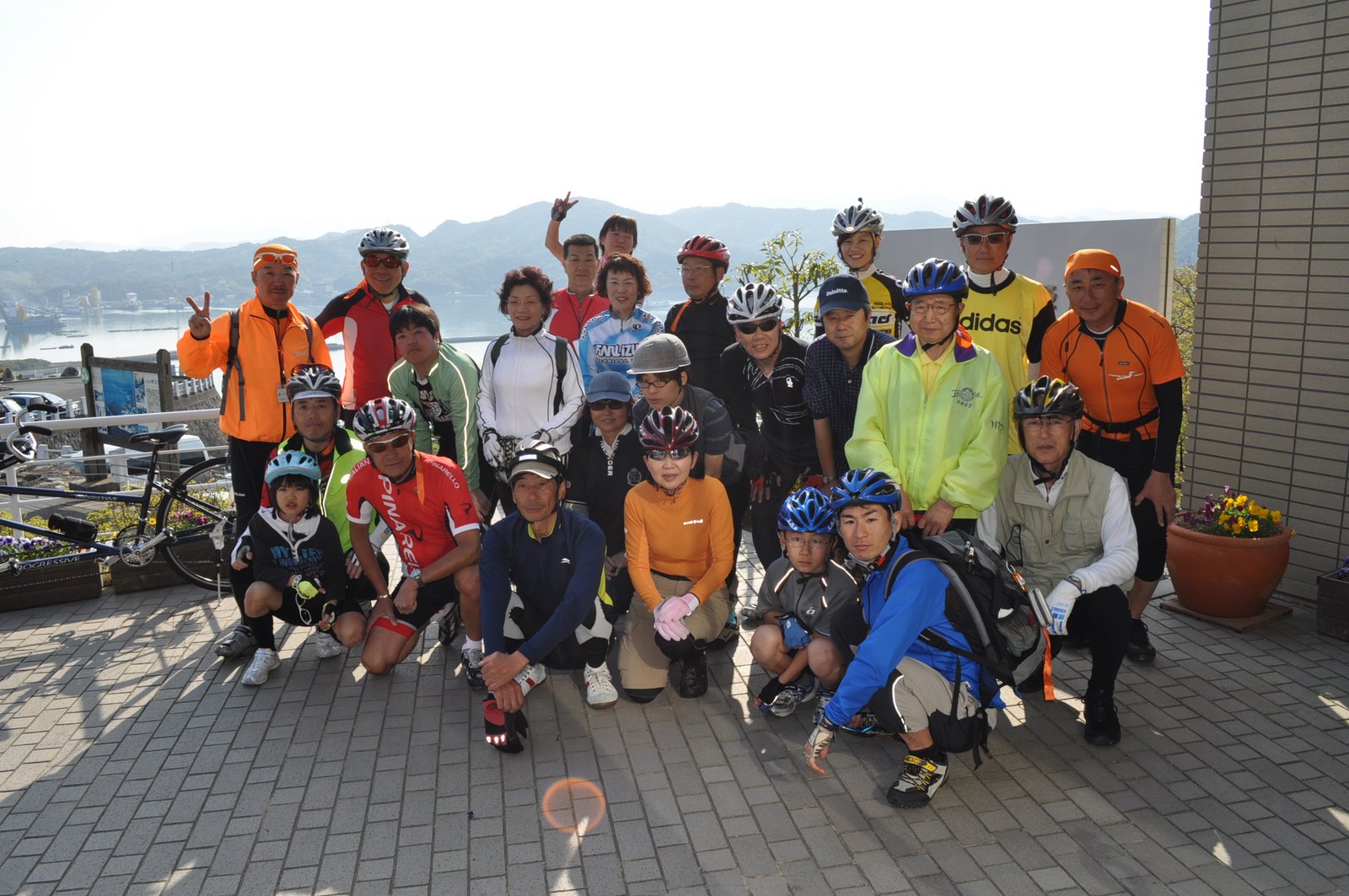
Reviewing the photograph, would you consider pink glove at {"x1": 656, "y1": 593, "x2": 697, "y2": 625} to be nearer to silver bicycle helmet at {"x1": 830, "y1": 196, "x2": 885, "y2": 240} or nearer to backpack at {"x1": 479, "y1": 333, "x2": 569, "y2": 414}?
backpack at {"x1": 479, "y1": 333, "x2": 569, "y2": 414}

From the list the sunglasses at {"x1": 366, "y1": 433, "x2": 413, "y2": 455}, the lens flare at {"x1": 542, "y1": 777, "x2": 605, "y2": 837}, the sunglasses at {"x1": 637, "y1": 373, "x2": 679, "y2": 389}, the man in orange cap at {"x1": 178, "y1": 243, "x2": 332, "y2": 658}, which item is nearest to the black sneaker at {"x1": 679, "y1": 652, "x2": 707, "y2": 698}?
the lens flare at {"x1": 542, "y1": 777, "x2": 605, "y2": 837}

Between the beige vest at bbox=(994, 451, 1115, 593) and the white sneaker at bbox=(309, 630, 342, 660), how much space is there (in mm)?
4109

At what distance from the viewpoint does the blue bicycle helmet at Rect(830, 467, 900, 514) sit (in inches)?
162

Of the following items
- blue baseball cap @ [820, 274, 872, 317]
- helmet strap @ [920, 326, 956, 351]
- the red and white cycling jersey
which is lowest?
the red and white cycling jersey

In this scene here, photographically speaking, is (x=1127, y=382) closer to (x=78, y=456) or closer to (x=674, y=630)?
(x=674, y=630)

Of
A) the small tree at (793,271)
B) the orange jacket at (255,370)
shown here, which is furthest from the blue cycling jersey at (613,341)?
the small tree at (793,271)

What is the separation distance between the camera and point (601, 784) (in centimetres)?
424

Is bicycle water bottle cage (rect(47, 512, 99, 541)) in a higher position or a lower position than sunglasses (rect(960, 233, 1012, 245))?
lower

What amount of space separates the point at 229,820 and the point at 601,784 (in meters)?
1.66

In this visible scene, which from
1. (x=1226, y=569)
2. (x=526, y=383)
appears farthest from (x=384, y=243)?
Result: (x=1226, y=569)

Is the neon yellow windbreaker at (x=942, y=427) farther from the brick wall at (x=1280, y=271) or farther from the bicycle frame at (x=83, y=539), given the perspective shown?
the bicycle frame at (x=83, y=539)

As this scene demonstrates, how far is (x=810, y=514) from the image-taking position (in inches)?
180

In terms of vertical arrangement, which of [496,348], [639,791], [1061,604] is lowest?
[639,791]

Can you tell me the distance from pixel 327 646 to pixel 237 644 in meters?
0.57
